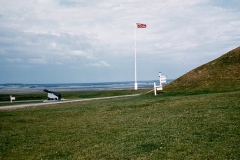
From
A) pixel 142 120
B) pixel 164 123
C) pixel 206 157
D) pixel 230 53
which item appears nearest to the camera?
pixel 206 157

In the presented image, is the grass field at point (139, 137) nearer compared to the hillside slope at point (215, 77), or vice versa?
the grass field at point (139, 137)

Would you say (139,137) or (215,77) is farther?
(215,77)

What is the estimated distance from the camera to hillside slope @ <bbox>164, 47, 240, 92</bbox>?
1392 inches

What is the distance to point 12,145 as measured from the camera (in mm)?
13414

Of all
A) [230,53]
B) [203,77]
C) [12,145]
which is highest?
[230,53]

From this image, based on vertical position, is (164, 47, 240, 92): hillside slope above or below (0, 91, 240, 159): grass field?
above

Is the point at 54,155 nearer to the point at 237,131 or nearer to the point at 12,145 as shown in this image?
the point at 12,145

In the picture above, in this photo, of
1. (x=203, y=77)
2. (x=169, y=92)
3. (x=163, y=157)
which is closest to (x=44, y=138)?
(x=163, y=157)

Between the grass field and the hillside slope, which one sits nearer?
the grass field

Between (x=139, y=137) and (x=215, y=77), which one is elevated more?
(x=215, y=77)

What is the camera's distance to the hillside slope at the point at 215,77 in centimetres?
3536

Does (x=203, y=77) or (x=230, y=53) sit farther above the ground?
(x=230, y=53)

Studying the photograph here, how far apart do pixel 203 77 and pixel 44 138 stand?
30102 millimetres

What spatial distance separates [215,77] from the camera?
38281 mm
